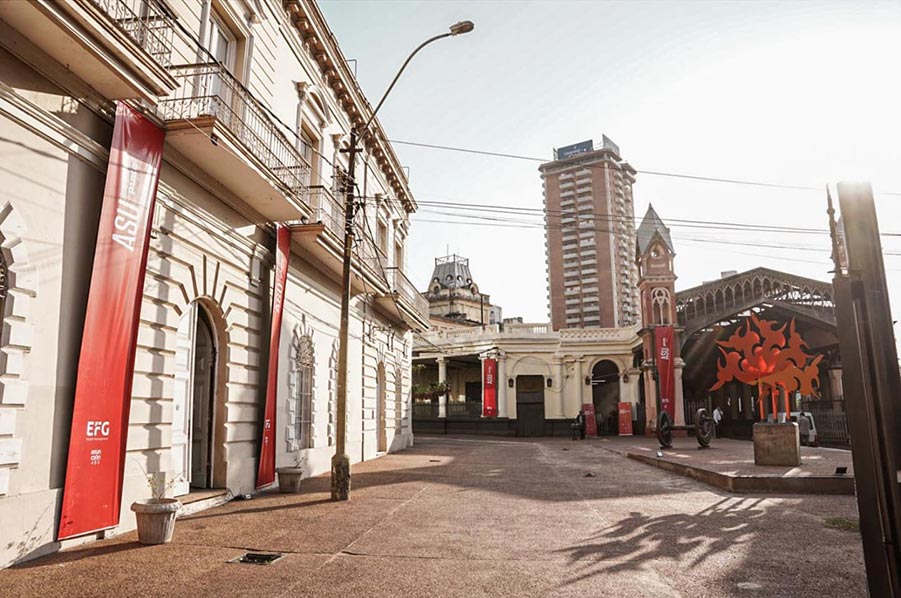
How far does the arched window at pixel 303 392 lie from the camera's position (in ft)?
43.7

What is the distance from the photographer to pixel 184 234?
29.4ft

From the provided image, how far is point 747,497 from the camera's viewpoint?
33.6 feet

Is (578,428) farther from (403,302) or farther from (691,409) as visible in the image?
(403,302)

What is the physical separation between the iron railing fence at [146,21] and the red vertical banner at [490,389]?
98.3 feet

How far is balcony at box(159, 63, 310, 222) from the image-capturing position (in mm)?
8414

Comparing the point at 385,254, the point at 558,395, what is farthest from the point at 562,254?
the point at 385,254

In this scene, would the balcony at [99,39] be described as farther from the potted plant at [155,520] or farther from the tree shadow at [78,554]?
the tree shadow at [78,554]

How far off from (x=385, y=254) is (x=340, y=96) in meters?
6.48

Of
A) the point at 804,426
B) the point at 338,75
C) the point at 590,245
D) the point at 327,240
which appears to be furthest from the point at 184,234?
the point at 590,245

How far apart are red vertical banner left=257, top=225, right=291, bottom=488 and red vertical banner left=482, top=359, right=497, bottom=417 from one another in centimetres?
2574

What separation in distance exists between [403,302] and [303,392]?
25.5 ft

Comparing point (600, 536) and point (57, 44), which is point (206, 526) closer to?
point (600, 536)

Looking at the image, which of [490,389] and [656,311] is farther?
[490,389]

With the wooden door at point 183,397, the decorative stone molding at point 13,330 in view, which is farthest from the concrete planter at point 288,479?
the decorative stone molding at point 13,330
